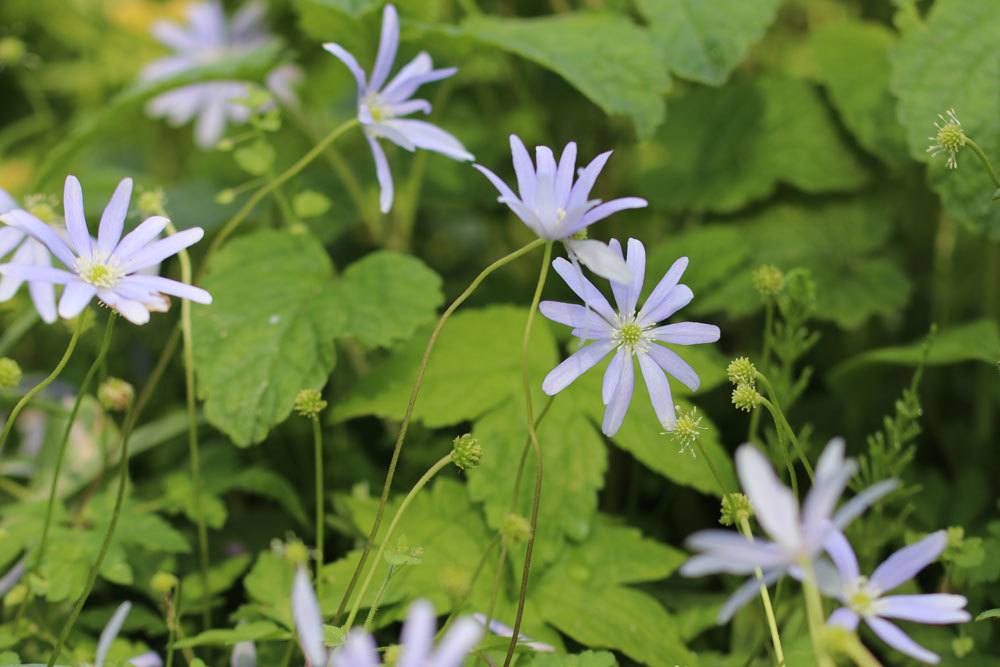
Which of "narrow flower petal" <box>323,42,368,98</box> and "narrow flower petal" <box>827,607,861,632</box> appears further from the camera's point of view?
"narrow flower petal" <box>323,42,368,98</box>

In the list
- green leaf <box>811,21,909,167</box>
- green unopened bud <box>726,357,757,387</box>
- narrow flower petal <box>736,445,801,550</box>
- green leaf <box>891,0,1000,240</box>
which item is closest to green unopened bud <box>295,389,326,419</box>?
green unopened bud <box>726,357,757,387</box>

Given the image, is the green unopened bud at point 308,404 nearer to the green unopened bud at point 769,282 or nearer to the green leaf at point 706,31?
the green unopened bud at point 769,282

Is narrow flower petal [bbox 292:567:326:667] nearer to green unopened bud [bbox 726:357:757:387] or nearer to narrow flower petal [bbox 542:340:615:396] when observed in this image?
narrow flower petal [bbox 542:340:615:396]

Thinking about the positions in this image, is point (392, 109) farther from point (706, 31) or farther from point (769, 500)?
point (769, 500)

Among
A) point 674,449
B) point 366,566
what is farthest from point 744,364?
point 366,566

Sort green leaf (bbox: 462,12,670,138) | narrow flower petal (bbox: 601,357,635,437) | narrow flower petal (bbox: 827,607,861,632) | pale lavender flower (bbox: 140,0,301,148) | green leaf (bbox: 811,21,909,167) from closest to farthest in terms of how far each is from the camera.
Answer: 1. narrow flower petal (bbox: 827,607,861,632)
2. narrow flower petal (bbox: 601,357,635,437)
3. green leaf (bbox: 462,12,670,138)
4. green leaf (bbox: 811,21,909,167)
5. pale lavender flower (bbox: 140,0,301,148)
